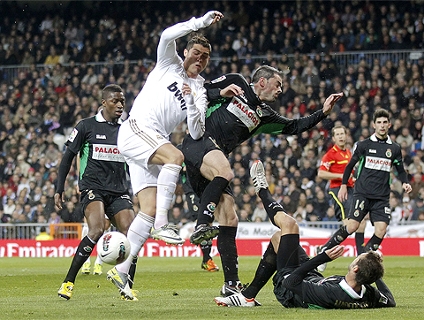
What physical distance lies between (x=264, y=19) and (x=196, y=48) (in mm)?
18866

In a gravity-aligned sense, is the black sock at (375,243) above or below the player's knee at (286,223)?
below

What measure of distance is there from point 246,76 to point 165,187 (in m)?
17.3

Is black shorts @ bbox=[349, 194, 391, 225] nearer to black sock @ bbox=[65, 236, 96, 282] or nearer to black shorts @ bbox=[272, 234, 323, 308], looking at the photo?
black sock @ bbox=[65, 236, 96, 282]

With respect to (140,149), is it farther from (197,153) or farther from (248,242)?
(248,242)

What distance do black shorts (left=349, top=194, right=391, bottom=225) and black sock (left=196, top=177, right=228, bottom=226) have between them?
5.27 m

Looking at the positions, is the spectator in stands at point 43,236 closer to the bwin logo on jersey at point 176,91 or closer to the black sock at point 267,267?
the bwin logo on jersey at point 176,91

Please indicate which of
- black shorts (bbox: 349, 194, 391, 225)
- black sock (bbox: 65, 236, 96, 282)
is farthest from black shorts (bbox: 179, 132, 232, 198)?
black shorts (bbox: 349, 194, 391, 225)

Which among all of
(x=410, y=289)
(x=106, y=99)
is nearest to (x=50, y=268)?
(x=106, y=99)

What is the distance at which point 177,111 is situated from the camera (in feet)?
28.3

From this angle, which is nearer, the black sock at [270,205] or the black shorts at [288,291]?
the black shorts at [288,291]

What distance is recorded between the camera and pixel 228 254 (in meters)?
8.71

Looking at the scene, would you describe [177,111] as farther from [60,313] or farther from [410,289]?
[410,289]

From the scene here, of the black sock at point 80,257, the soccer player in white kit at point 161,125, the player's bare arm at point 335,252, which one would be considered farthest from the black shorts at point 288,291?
the black sock at point 80,257

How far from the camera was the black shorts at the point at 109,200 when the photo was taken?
10.2 metres
